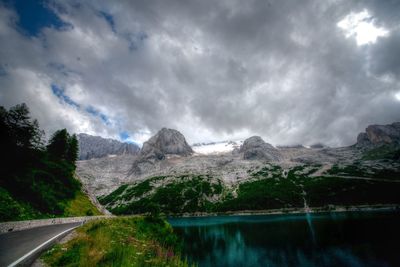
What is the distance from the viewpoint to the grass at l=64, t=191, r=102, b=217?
4622 centimetres

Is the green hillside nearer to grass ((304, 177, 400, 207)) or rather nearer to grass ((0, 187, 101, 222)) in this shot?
grass ((0, 187, 101, 222))

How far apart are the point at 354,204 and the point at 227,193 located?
9083 cm

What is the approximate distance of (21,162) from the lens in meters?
38.5

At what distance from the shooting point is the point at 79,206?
5303 cm

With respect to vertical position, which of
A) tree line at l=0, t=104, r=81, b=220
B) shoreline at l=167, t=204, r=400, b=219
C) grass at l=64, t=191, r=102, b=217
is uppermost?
tree line at l=0, t=104, r=81, b=220

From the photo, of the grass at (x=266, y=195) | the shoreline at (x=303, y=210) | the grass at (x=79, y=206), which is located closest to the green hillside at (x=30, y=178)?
the grass at (x=79, y=206)

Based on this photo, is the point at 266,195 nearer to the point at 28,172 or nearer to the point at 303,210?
the point at 303,210

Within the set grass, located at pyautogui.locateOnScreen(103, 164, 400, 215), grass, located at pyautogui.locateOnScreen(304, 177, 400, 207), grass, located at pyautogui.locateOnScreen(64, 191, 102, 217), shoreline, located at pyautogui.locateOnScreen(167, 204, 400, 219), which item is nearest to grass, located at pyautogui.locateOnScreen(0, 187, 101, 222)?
grass, located at pyautogui.locateOnScreen(64, 191, 102, 217)

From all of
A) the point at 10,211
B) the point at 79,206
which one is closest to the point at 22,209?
the point at 10,211

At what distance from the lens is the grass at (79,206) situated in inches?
1820

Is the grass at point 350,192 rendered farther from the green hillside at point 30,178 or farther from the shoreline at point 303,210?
the green hillside at point 30,178

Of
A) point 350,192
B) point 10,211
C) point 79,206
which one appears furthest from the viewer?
point 350,192

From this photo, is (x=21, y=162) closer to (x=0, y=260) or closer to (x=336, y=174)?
(x=0, y=260)

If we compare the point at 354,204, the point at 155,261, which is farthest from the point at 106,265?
the point at 354,204
